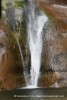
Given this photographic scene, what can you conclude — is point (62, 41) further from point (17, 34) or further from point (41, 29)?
point (17, 34)

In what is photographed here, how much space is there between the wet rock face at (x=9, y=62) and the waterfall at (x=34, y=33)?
0.07 meters

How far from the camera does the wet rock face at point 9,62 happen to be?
171 cm

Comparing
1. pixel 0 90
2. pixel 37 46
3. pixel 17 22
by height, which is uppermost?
pixel 17 22

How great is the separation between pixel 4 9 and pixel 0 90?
42 centimetres

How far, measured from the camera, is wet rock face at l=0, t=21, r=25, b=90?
5.60 feet

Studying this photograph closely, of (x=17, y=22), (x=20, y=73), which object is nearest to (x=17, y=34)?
(x=17, y=22)

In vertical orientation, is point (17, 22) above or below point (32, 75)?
above

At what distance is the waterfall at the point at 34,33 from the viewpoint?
1721mm

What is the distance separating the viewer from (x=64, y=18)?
1746 millimetres

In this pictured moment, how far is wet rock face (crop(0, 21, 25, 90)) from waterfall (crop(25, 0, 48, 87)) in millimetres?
71

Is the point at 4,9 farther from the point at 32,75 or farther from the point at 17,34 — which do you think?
the point at 32,75

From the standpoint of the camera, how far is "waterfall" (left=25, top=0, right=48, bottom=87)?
172 centimetres

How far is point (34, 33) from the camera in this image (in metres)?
1.75

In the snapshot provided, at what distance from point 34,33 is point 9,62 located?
0.66ft
